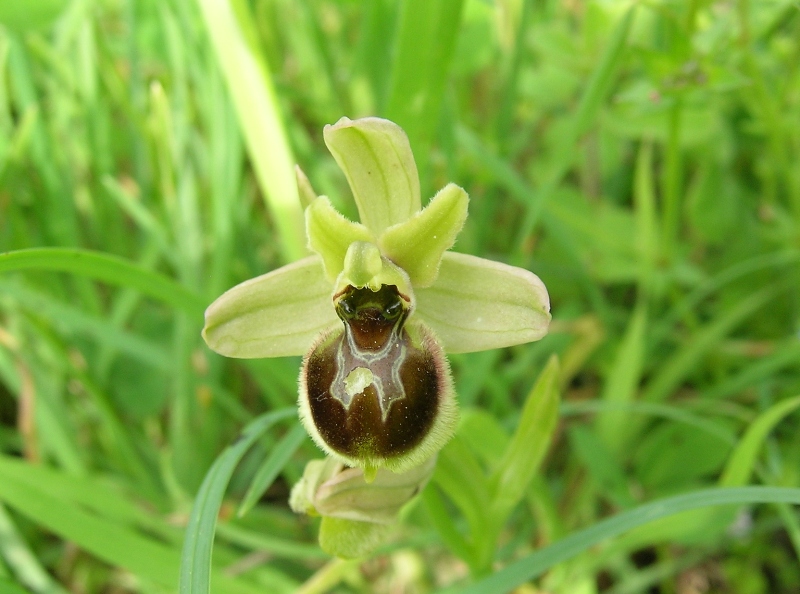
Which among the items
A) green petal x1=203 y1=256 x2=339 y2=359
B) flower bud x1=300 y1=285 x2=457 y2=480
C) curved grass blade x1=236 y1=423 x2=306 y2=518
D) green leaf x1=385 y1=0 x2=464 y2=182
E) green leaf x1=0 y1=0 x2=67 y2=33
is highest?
green leaf x1=0 y1=0 x2=67 y2=33

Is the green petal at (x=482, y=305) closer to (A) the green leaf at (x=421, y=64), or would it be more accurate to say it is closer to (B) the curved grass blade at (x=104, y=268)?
(A) the green leaf at (x=421, y=64)

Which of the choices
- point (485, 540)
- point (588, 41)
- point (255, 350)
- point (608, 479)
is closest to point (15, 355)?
point (255, 350)

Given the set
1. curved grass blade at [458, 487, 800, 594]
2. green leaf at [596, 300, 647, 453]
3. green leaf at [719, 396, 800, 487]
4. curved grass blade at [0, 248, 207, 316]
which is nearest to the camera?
curved grass blade at [0, 248, 207, 316]

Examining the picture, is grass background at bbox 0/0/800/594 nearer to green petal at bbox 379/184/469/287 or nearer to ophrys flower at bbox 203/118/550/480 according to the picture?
ophrys flower at bbox 203/118/550/480

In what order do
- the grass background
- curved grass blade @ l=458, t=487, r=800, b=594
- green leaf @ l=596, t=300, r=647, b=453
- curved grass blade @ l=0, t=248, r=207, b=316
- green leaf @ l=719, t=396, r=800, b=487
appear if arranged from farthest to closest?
1. green leaf @ l=596, t=300, r=647, b=453
2. the grass background
3. green leaf @ l=719, t=396, r=800, b=487
4. curved grass blade @ l=458, t=487, r=800, b=594
5. curved grass blade @ l=0, t=248, r=207, b=316

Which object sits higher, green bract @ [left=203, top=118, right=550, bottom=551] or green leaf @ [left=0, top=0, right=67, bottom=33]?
green leaf @ [left=0, top=0, right=67, bottom=33]

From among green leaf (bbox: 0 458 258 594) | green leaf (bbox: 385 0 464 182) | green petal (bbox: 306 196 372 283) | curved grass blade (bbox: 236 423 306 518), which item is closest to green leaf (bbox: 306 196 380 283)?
green petal (bbox: 306 196 372 283)

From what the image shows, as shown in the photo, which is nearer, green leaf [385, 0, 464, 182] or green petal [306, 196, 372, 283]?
green petal [306, 196, 372, 283]

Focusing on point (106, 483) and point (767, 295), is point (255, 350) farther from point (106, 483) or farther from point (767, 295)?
point (767, 295)
